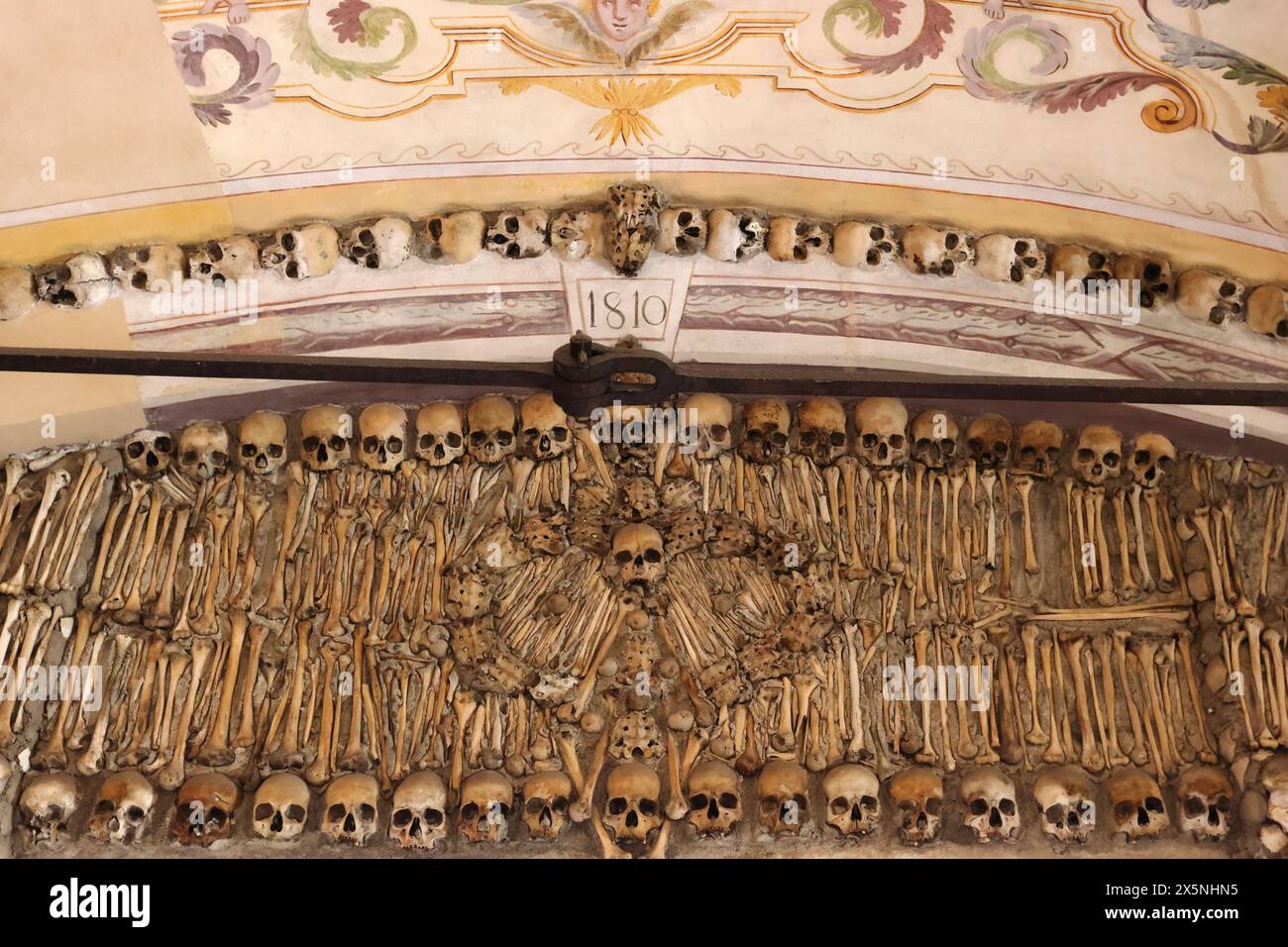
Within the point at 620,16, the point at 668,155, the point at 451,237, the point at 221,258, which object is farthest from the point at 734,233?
the point at 221,258

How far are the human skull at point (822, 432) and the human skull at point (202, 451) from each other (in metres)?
1.60

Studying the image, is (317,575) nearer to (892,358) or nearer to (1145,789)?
(892,358)

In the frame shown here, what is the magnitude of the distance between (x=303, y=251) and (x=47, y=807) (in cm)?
158

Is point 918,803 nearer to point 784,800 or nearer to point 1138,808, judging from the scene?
point 784,800

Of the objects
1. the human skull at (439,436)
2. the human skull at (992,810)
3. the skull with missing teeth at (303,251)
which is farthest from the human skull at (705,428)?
the human skull at (992,810)

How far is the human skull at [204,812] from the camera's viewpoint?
197 inches

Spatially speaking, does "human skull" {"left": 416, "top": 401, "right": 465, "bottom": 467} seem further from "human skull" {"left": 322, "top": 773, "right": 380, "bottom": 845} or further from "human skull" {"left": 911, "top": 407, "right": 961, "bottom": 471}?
"human skull" {"left": 911, "top": 407, "right": 961, "bottom": 471}

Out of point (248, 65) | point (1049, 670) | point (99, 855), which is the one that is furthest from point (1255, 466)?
point (99, 855)

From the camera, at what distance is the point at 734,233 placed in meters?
5.29

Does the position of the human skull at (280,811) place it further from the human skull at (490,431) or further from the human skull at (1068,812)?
the human skull at (1068,812)

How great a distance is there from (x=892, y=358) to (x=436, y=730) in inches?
63.0

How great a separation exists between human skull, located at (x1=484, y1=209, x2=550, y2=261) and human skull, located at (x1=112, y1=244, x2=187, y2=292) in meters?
0.84

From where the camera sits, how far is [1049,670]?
5230 millimetres

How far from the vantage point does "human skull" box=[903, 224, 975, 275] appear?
5.30 meters
